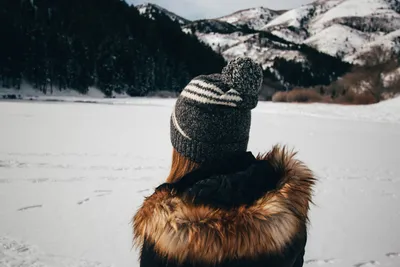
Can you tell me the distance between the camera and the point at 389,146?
9.25 m

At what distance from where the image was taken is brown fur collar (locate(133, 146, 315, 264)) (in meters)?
0.91

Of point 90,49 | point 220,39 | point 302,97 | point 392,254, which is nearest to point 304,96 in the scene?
point 302,97

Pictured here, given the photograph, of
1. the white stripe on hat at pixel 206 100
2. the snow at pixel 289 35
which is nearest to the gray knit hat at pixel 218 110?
the white stripe on hat at pixel 206 100

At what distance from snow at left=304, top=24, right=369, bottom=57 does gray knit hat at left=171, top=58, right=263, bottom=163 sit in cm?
15207

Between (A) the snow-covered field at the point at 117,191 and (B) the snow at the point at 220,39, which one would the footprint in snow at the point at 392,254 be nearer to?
(A) the snow-covered field at the point at 117,191

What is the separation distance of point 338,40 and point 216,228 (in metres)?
166

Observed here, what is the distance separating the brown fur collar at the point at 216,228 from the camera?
0.91 metres

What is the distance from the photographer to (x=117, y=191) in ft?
16.2

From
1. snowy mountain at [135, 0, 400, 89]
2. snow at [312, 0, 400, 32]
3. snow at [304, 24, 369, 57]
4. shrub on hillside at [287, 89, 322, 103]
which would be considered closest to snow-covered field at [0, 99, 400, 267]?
shrub on hillside at [287, 89, 322, 103]

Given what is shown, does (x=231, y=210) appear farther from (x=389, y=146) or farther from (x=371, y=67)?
(x=371, y=67)

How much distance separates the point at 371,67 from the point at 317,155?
23484 mm

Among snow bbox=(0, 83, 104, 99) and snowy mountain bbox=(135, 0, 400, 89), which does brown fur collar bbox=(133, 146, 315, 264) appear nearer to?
snow bbox=(0, 83, 104, 99)

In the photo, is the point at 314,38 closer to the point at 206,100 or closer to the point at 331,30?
the point at 331,30

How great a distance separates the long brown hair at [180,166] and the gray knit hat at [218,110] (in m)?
0.04
